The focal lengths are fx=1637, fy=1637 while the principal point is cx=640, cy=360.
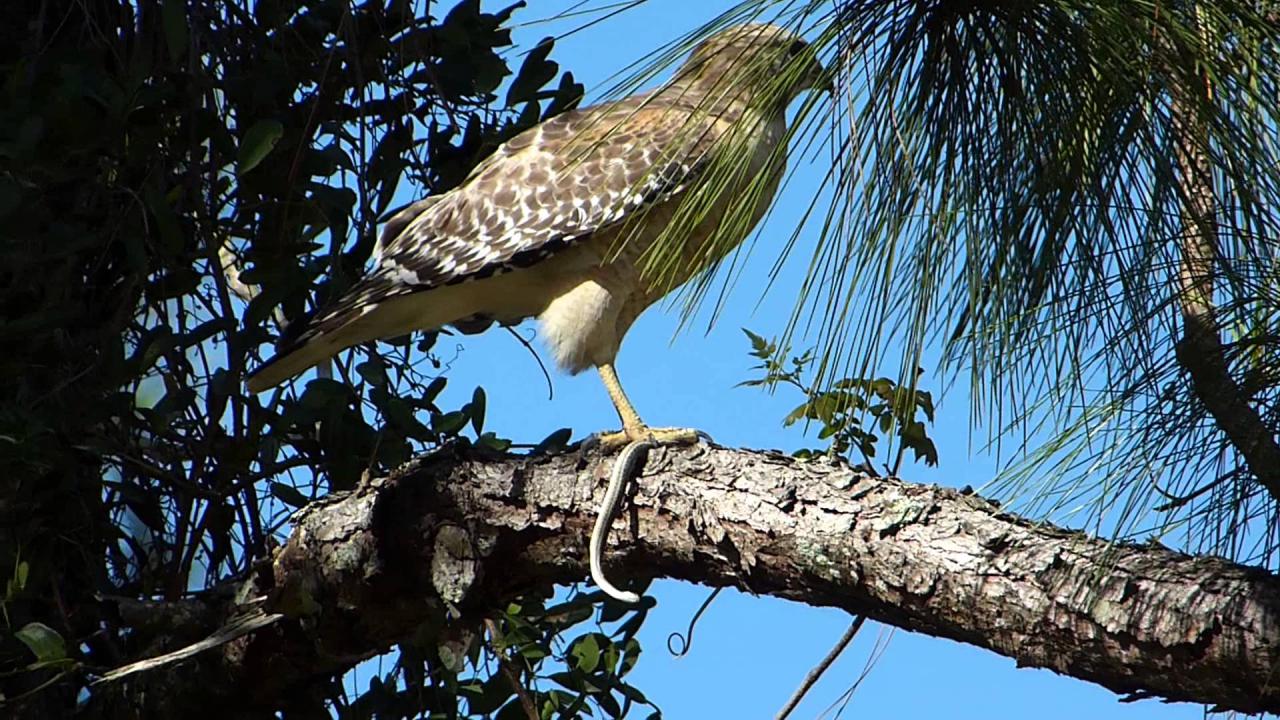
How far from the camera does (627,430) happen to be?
355cm

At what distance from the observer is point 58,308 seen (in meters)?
2.83

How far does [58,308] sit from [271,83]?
0.60 meters

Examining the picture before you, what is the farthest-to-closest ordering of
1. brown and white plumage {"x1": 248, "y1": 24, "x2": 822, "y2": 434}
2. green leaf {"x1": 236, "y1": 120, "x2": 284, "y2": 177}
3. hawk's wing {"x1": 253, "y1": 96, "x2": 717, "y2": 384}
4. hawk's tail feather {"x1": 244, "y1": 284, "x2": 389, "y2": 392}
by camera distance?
1. hawk's wing {"x1": 253, "y1": 96, "x2": 717, "y2": 384}
2. brown and white plumage {"x1": 248, "y1": 24, "x2": 822, "y2": 434}
3. hawk's tail feather {"x1": 244, "y1": 284, "x2": 389, "y2": 392}
4. green leaf {"x1": 236, "y1": 120, "x2": 284, "y2": 177}

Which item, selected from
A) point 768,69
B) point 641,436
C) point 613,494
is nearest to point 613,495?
Result: point 613,494

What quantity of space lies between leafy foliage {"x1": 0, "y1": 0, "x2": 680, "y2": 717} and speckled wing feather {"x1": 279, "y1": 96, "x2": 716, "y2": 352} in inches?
12.6

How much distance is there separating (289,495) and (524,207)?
1046mm

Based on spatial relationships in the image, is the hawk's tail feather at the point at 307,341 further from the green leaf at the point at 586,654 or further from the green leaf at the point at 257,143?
the green leaf at the point at 586,654

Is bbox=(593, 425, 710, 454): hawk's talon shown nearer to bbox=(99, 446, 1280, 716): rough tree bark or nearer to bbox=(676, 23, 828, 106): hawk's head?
bbox=(99, 446, 1280, 716): rough tree bark

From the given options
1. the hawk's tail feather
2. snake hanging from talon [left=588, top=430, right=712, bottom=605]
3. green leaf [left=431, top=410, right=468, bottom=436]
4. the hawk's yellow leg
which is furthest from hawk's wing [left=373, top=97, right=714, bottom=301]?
snake hanging from talon [left=588, top=430, right=712, bottom=605]

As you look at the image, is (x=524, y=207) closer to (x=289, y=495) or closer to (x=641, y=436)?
(x=641, y=436)

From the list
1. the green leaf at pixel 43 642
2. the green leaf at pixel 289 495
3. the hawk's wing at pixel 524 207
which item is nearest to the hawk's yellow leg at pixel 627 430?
the hawk's wing at pixel 524 207

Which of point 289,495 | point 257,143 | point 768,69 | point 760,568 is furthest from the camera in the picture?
point 289,495

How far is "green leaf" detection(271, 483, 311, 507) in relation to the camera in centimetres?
312

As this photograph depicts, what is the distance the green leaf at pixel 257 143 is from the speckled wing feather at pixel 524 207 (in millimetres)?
718
